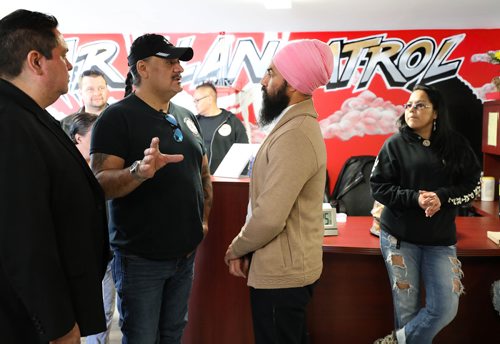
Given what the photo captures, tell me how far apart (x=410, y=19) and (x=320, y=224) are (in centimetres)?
364

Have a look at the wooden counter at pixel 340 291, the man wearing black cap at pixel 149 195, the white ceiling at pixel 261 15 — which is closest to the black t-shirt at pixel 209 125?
the white ceiling at pixel 261 15

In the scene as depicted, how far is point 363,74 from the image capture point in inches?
205

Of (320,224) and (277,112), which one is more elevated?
(277,112)

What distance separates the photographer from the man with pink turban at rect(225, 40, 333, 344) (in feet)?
5.29

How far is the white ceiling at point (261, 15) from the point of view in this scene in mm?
4289

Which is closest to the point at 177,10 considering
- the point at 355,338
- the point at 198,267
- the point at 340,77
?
the point at 340,77

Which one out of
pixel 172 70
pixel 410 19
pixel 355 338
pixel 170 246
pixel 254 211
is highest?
pixel 410 19

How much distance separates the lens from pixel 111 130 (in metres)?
1.74

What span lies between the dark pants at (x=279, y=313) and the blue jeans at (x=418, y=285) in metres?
0.81

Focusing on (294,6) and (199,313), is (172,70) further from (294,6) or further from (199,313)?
(294,6)

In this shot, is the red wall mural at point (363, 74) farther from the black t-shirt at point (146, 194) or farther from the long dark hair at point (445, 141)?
the black t-shirt at point (146, 194)

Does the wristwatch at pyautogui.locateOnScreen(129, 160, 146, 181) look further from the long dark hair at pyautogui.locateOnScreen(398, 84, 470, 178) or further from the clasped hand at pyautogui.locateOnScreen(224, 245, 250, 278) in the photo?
the long dark hair at pyautogui.locateOnScreen(398, 84, 470, 178)

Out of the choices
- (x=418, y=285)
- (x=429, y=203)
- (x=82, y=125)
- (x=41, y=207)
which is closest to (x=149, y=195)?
(x=41, y=207)

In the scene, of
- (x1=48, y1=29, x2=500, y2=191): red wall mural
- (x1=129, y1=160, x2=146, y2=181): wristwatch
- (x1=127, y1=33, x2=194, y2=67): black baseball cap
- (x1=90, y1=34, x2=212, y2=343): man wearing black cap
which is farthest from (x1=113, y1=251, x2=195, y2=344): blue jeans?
(x1=48, y1=29, x2=500, y2=191): red wall mural
